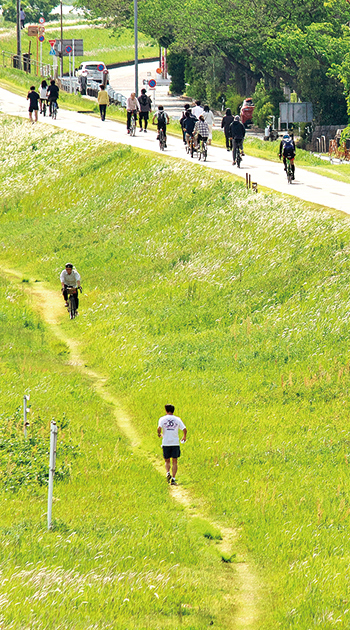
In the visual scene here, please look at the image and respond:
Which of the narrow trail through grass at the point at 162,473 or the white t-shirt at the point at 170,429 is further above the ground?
the white t-shirt at the point at 170,429

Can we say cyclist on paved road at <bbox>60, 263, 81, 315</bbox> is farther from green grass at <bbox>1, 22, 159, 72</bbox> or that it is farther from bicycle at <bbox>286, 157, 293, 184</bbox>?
green grass at <bbox>1, 22, 159, 72</bbox>

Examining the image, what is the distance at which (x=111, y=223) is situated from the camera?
113 ft

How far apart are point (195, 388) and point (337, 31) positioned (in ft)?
155

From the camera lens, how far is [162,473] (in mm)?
15719

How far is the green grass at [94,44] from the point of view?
348 feet

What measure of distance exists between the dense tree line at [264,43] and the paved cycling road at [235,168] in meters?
15.0

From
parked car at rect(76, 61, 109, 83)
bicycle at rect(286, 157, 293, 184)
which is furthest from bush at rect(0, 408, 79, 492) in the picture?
parked car at rect(76, 61, 109, 83)

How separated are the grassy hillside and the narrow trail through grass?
0.16 meters

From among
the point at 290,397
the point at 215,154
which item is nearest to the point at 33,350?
the point at 290,397

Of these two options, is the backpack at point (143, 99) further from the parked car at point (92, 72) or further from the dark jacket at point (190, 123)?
the parked car at point (92, 72)

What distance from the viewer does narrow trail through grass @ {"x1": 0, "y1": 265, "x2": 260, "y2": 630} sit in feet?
37.2

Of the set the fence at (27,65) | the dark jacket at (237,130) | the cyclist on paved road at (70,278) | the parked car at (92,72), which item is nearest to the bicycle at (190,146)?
the dark jacket at (237,130)

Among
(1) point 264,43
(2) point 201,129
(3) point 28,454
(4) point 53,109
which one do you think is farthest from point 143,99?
(3) point 28,454

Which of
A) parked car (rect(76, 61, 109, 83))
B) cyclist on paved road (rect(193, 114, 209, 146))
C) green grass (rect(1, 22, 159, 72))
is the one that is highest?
green grass (rect(1, 22, 159, 72))
